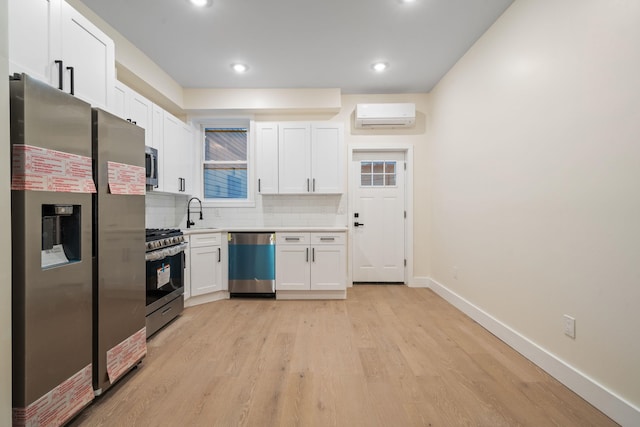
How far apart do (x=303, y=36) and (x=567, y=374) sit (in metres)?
3.43

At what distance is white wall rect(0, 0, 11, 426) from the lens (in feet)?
3.74

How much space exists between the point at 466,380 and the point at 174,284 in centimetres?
272

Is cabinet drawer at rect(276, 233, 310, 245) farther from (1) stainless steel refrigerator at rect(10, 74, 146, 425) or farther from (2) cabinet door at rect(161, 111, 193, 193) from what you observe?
(1) stainless steel refrigerator at rect(10, 74, 146, 425)

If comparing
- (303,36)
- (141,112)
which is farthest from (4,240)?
(303,36)

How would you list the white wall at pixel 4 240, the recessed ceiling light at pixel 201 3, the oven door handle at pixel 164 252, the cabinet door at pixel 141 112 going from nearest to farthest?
the white wall at pixel 4 240, the recessed ceiling light at pixel 201 3, the oven door handle at pixel 164 252, the cabinet door at pixel 141 112

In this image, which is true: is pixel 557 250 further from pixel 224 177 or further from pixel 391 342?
pixel 224 177

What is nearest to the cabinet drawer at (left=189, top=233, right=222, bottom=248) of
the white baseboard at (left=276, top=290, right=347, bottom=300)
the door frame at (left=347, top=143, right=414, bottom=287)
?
the white baseboard at (left=276, top=290, right=347, bottom=300)

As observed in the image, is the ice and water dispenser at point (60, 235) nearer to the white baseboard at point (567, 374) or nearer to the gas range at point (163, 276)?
the gas range at point (163, 276)

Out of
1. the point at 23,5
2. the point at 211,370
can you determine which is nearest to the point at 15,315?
the point at 211,370

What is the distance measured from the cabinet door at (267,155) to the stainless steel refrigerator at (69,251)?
204cm

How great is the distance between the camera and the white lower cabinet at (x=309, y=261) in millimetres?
3553

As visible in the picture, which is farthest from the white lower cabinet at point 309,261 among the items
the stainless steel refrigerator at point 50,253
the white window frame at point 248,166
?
the stainless steel refrigerator at point 50,253

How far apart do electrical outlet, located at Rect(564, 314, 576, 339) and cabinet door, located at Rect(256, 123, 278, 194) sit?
10.7 feet

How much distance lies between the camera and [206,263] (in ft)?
11.3
